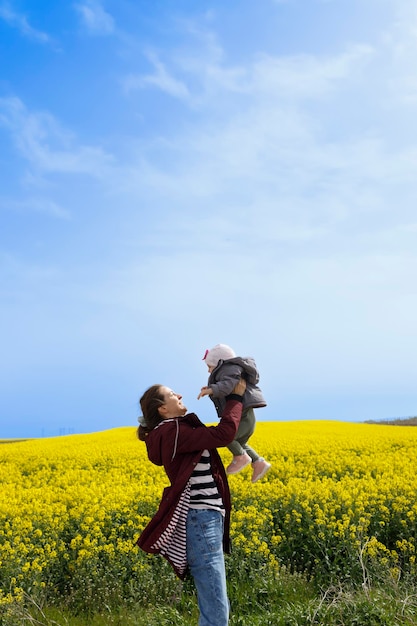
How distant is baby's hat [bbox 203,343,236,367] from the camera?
4.05 m

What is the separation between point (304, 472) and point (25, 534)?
5.07 m

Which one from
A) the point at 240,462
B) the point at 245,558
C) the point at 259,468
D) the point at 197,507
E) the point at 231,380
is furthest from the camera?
the point at 245,558

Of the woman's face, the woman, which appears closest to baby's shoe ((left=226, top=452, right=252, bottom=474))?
the woman

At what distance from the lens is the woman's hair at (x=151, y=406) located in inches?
169

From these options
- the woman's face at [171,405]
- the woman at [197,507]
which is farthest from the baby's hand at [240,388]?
the woman's face at [171,405]

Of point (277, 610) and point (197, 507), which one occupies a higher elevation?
point (197, 507)

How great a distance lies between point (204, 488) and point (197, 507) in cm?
13

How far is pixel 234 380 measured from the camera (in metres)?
3.92

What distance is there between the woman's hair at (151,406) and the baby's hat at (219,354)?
0.48 metres

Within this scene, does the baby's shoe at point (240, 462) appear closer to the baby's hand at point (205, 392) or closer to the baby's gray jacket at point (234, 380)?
the baby's gray jacket at point (234, 380)

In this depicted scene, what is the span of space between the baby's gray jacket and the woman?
8 centimetres

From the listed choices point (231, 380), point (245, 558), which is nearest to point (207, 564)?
point (231, 380)

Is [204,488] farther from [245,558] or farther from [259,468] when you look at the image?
[245,558]

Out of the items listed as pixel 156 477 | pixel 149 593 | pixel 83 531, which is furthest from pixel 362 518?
pixel 156 477
